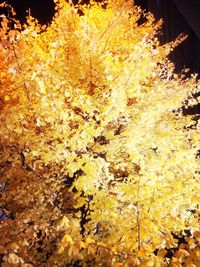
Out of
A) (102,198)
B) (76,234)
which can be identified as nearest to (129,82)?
(102,198)

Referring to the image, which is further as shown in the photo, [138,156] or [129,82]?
[129,82]

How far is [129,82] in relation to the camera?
39.2 feet

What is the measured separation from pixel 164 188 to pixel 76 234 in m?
3.04

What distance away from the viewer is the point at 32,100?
10.2m

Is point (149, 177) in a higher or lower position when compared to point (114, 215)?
higher

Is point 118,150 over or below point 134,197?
over

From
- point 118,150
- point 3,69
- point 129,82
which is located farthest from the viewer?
point 3,69

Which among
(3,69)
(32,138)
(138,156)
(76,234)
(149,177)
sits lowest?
(76,234)

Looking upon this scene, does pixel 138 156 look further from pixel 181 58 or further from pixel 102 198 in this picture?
pixel 181 58

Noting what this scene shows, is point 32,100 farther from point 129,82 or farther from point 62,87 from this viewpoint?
point 129,82

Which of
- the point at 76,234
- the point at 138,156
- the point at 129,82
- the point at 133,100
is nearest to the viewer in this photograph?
the point at 76,234

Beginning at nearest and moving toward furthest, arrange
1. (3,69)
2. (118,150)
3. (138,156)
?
(138,156) < (118,150) < (3,69)

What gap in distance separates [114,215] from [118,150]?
3168 millimetres

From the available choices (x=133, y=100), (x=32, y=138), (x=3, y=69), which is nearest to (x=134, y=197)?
(x=32, y=138)
